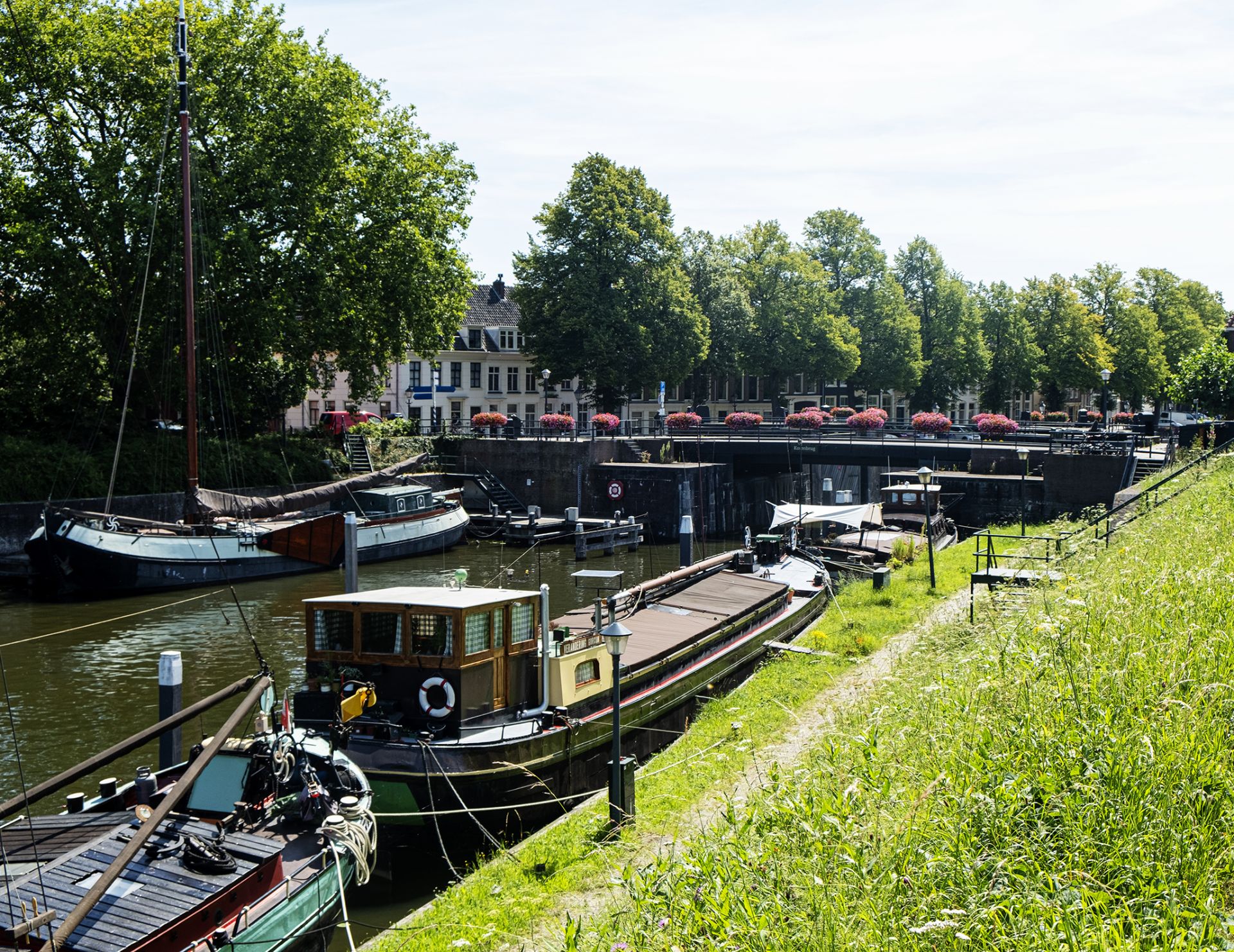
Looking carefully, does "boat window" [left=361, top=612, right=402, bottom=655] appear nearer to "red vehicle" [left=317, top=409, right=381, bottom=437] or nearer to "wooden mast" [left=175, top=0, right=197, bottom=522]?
"wooden mast" [left=175, top=0, right=197, bottom=522]

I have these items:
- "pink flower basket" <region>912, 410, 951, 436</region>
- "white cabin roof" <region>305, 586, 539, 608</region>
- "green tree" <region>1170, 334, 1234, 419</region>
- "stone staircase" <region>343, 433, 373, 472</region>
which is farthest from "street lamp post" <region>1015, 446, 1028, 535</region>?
"stone staircase" <region>343, 433, 373, 472</region>

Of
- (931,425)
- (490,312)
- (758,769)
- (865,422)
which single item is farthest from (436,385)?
(758,769)

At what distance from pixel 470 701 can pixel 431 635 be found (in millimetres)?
960

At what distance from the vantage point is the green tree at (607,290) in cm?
5503

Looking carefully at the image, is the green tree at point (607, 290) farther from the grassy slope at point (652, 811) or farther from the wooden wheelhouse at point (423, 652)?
the wooden wheelhouse at point (423, 652)

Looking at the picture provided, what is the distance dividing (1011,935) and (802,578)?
20.7 meters

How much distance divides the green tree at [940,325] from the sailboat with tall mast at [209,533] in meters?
45.3

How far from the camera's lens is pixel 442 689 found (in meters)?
13.3

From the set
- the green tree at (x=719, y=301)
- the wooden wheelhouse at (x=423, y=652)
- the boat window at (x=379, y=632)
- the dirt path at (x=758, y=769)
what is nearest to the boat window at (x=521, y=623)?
the wooden wheelhouse at (x=423, y=652)

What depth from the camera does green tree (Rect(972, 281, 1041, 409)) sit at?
7512 cm

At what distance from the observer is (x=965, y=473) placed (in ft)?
137

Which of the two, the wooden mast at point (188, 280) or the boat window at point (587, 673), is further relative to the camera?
the wooden mast at point (188, 280)

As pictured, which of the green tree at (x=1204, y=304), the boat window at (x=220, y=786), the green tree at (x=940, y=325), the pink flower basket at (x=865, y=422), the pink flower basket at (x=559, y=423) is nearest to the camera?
the boat window at (x=220, y=786)

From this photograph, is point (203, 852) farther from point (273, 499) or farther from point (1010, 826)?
point (273, 499)
